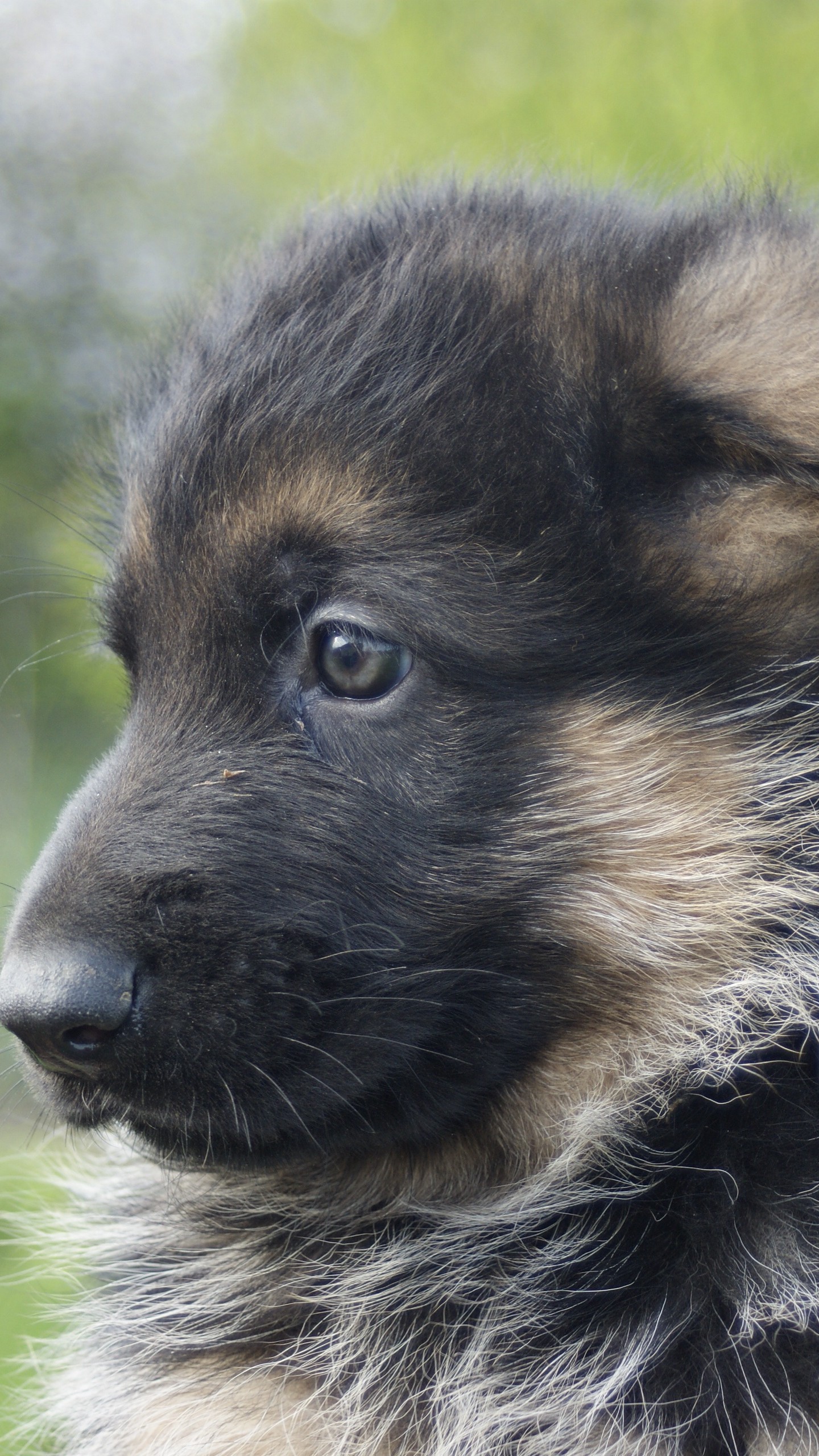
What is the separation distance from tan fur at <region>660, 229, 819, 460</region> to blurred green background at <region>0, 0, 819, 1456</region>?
5085 mm

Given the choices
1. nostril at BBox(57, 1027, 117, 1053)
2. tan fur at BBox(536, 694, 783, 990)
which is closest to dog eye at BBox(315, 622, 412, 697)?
tan fur at BBox(536, 694, 783, 990)

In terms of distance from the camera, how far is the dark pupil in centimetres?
246

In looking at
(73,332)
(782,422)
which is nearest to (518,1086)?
(782,422)

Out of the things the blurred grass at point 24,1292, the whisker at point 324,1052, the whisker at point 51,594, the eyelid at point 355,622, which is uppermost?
the whisker at point 51,594

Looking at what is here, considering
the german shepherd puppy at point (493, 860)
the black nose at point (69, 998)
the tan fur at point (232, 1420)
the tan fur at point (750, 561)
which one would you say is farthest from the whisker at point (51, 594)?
the tan fur at point (232, 1420)

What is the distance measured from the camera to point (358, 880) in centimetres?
233

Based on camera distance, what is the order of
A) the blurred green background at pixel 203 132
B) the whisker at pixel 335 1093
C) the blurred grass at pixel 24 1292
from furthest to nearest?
the blurred green background at pixel 203 132, the blurred grass at pixel 24 1292, the whisker at pixel 335 1093

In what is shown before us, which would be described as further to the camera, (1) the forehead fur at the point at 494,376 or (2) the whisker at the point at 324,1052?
(1) the forehead fur at the point at 494,376

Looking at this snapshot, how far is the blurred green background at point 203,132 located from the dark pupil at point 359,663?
4.93 m

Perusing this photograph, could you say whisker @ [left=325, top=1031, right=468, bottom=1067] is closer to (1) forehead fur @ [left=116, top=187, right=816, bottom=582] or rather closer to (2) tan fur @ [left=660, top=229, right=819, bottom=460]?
(1) forehead fur @ [left=116, top=187, right=816, bottom=582]

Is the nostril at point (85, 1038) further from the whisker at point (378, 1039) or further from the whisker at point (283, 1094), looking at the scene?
the whisker at point (378, 1039)

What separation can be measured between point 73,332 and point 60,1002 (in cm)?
1343

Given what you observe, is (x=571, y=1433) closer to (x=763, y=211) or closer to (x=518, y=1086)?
(x=518, y=1086)

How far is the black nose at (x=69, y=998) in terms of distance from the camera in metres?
2.21
